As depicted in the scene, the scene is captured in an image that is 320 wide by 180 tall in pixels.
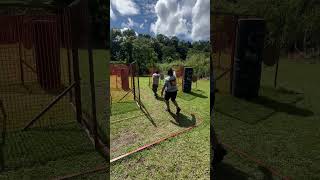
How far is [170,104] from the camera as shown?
480 centimetres

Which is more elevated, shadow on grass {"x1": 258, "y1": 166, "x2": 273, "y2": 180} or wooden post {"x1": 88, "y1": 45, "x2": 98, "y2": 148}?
wooden post {"x1": 88, "y1": 45, "x2": 98, "y2": 148}

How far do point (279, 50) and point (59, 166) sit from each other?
282 cm

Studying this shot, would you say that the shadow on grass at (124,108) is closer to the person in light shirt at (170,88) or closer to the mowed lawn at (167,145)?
the mowed lawn at (167,145)

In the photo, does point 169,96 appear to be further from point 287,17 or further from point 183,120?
point 287,17

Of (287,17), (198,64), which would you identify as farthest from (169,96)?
(287,17)

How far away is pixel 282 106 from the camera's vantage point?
286cm

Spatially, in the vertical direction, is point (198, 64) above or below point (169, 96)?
above

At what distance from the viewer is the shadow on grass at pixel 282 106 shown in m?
2.74

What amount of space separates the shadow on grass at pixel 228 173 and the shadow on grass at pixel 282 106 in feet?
2.59

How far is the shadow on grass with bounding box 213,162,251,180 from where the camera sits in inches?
127

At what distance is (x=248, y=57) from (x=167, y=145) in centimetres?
216

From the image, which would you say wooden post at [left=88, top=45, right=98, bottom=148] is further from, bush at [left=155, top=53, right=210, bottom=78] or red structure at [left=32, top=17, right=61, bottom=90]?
red structure at [left=32, top=17, right=61, bottom=90]

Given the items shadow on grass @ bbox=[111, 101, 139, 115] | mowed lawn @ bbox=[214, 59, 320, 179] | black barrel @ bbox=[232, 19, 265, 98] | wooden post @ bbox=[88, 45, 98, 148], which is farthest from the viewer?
shadow on grass @ bbox=[111, 101, 139, 115]

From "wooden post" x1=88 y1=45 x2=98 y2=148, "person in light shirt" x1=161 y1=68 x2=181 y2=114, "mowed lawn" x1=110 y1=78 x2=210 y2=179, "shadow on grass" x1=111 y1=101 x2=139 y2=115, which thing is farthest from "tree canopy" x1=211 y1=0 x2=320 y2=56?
"shadow on grass" x1=111 y1=101 x2=139 y2=115
